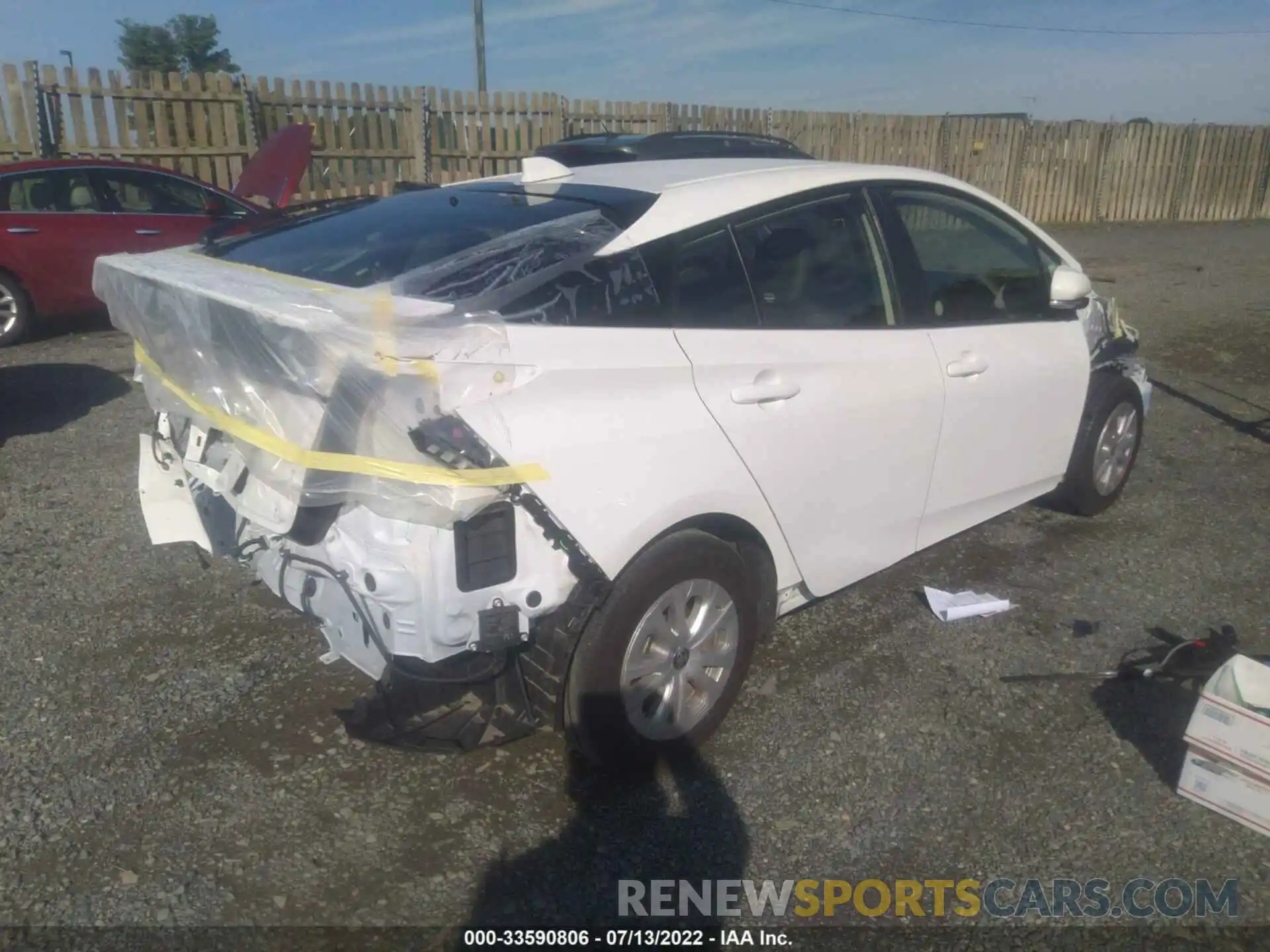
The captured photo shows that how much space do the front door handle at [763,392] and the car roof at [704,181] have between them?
1.66ft

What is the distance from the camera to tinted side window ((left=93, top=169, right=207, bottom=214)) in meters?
8.79

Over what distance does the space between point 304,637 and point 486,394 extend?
182 centimetres

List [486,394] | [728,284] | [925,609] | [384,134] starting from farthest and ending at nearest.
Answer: [384,134] → [925,609] → [728,284] → [486,394]

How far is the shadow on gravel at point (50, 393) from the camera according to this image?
6270 millimetres

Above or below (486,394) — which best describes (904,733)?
below

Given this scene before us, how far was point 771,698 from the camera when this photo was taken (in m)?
3.43

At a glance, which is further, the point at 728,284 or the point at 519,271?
the point at 728,284

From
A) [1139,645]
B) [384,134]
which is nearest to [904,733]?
[1139,645]

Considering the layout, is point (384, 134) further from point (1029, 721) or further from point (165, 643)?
point (1029, 721)

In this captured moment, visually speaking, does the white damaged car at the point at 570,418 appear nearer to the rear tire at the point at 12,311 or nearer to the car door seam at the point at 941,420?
the car door seam at the point at 941,420

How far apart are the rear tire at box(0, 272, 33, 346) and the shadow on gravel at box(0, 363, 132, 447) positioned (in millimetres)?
743

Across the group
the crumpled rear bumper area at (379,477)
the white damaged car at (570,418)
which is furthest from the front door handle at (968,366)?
the crumpled rear bumper area at (379,477)

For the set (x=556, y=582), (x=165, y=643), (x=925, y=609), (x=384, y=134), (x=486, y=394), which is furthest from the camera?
(x=384, y=134)

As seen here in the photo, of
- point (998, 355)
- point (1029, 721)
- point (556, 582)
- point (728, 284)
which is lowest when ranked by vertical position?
point (1029, 721)
